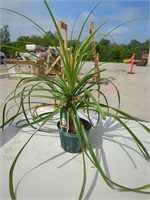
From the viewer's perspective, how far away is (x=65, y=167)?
56 cm

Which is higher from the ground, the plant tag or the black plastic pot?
the plant tag

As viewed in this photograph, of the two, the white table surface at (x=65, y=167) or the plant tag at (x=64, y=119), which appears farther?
the plant tag at (x=64, y=119)

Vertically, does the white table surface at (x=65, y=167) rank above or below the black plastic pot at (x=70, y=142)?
below

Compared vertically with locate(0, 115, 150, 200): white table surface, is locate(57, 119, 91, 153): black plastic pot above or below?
above

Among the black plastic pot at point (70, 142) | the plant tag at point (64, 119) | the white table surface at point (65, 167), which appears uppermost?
the plant tag at point (64, 119)

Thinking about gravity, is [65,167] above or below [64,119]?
below

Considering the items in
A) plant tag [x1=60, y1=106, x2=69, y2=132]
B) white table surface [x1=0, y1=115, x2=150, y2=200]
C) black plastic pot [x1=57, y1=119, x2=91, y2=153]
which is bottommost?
white table surface [x1=0, y1=115, x2=150, y2=200]

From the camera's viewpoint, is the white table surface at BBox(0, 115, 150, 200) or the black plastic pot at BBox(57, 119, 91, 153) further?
the black plastic pot at BBox(57, 119, 91, 153)

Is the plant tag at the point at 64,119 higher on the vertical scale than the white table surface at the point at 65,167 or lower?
higher

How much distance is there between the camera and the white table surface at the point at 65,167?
0.47 metres

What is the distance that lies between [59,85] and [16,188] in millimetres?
336

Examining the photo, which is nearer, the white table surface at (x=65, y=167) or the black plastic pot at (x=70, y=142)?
the white table surface at (x=65, y=167)

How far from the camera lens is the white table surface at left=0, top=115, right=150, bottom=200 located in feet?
1.55

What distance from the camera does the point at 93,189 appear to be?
0.48m
